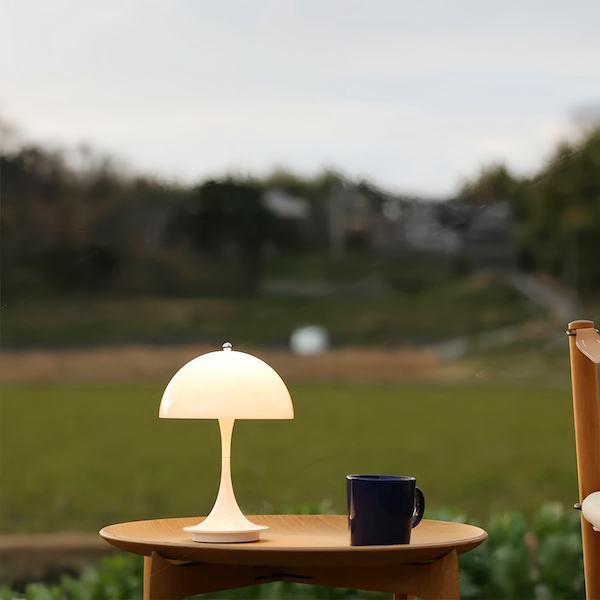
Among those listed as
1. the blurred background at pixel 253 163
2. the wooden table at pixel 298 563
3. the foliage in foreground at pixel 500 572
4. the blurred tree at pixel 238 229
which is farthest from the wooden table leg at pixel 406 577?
the blurred tree at pixel 238 229

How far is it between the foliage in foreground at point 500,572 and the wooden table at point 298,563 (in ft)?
1.73

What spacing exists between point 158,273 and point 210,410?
13.7 feet

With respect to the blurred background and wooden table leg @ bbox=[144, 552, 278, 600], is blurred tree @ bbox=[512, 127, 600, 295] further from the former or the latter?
wooden table leg @ bbox=[144, 552, 278, 600]

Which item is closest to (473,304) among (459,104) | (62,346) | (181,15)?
(459,104)

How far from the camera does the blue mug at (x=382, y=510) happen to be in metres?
0.70

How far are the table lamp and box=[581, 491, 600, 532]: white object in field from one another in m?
0.29

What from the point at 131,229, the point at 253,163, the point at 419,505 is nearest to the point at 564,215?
the point at 419,505

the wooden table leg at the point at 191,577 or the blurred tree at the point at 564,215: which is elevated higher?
the blurred tree at the point at 564,215

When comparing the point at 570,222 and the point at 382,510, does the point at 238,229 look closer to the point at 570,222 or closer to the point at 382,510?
the point at 570,222

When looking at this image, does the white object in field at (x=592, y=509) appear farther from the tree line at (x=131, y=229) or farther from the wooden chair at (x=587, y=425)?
the tree line at (x=131, y=229)

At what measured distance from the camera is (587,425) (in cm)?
92

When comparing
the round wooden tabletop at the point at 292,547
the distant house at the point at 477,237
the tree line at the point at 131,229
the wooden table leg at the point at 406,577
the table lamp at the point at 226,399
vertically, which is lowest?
the wooden table leg at the point at 406,577

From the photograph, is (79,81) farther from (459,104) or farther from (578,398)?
(578,398)

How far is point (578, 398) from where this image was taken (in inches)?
36.5
